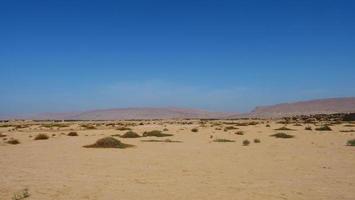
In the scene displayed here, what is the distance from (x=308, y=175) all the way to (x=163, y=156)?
7.31m

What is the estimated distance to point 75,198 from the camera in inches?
399

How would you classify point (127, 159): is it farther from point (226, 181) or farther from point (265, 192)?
point (265, 192)

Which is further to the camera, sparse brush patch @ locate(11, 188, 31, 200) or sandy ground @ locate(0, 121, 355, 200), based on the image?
sandy ground @ locate(0, 121, 355, 200)

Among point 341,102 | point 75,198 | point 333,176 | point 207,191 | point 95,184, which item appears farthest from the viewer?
point 341,102

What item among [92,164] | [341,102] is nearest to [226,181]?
[92,164]

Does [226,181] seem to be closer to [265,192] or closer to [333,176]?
[265,192]

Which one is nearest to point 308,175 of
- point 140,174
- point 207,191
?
point 207,191

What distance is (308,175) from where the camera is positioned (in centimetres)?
1338

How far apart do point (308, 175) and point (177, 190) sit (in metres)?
4.59

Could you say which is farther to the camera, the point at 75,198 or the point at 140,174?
the point at 140,174

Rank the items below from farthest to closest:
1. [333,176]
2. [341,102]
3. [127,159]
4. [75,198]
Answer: [341,102]
[127,159]
[333,176]
[75,198]

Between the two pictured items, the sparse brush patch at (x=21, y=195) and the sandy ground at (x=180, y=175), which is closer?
the sparse brush patch at (x=21, y=195)

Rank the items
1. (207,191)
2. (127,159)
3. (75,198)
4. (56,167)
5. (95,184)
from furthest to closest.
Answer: (127,159)
(56,167)
(95,184)
(207,191)
(75,198)

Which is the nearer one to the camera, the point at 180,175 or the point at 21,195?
the point at 21,195
